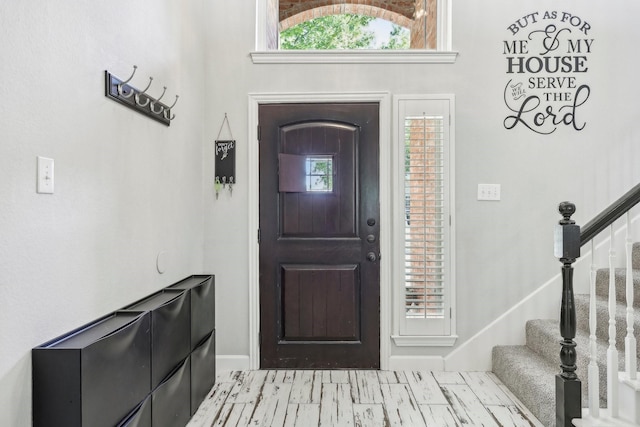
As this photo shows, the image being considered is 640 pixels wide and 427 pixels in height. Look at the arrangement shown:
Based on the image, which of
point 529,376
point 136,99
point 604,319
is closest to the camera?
point 136,99

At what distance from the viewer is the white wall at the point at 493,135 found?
302 cm

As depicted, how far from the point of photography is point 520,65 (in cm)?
303

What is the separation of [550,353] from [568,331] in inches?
31.0

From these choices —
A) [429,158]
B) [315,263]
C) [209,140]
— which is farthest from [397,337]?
[209,140]

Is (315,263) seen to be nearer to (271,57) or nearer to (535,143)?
(271,57)

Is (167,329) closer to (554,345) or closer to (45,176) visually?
(45,176)

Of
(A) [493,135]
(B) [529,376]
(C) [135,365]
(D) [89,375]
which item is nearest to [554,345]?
(B) [529,376]

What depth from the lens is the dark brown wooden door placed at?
3.06 meters

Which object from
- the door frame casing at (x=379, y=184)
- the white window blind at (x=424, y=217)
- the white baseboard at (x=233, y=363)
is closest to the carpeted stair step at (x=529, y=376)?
the white window blind at (x=424, y=217)

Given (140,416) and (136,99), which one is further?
(136,99)

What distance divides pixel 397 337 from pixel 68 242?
2.23m

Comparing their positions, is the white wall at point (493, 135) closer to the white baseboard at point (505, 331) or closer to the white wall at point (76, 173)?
the white baseboard at point (505, 331)

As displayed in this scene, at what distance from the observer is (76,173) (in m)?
1.52

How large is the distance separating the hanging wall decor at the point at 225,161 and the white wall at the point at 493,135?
0.05 metres
